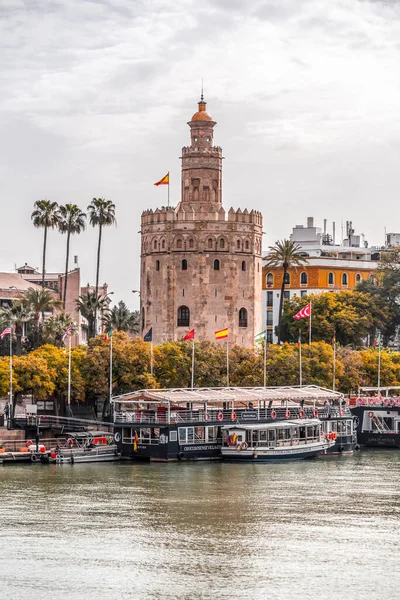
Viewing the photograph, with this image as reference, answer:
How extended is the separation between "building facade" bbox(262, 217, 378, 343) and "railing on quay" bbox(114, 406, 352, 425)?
62328 mm

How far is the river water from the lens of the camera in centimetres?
4578

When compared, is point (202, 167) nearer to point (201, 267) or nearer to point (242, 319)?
point (201, 267)

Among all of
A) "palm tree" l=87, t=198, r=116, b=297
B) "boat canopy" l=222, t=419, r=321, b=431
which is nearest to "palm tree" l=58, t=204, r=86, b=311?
"palm tree" l=87, t=198, r=116, b=297

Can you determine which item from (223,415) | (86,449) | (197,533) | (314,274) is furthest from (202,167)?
(197,533)

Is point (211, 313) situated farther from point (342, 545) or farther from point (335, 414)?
point (342, 545)

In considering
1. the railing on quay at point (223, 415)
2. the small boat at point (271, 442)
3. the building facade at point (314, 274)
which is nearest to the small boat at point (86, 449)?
the railing on quay at point (223, 415)

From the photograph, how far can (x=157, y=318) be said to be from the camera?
11525 centimetres

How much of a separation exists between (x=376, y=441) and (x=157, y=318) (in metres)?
27.5

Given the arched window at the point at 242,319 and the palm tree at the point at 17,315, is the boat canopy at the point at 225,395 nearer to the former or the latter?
the palm tree at the point at 17,315

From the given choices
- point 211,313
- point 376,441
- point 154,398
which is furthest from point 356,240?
point 154,398

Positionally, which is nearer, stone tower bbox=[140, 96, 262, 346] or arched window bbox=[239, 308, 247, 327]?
stone tower bbox=[140, 96, 262, 346]

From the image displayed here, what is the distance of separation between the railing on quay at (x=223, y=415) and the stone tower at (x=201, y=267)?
2569 cm

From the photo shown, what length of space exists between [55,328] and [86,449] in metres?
25.3

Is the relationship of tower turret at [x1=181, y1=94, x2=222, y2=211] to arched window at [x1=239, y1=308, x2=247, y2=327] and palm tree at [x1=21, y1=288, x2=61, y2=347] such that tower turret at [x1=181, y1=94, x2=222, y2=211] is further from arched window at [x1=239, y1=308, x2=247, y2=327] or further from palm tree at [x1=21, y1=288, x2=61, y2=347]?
palm tree at [x1=21, y1=288, x2=61, y2=347]
